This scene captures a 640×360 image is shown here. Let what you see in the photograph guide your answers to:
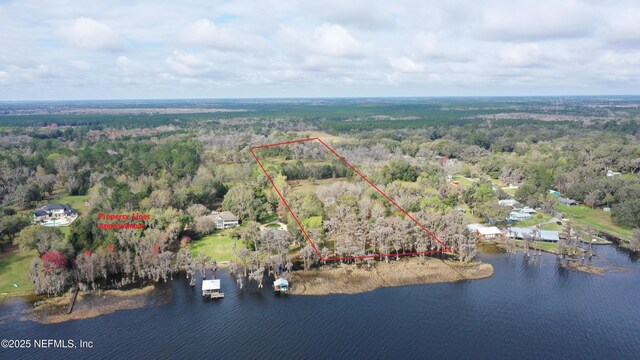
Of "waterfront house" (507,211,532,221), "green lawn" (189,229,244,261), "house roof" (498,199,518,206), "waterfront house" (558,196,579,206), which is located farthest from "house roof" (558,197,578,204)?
"green lawn" (189,229,244,261)

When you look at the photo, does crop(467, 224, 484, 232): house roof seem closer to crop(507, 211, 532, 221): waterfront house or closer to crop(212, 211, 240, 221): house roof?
crop(507, 211, 532, 221): waterfront house

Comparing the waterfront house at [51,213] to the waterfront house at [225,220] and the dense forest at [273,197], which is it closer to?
the dense forest at [273,197]

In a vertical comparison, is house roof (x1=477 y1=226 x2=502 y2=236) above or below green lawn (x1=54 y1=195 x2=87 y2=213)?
below

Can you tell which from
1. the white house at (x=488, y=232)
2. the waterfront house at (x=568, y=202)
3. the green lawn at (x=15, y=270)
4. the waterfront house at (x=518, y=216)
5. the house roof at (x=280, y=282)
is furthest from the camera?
the waterfront house at (x=568, y=202)

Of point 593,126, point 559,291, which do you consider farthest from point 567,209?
point 593,126

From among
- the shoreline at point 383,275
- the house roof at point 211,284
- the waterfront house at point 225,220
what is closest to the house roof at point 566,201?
the shoreline at point 383,275

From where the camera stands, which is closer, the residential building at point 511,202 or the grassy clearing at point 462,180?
the residential building at point 511,202

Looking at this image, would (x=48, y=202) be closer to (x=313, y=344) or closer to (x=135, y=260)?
(x=135, y=260)
